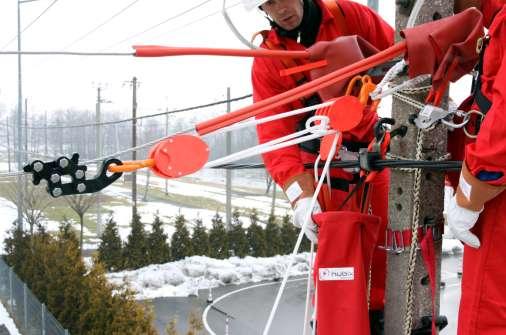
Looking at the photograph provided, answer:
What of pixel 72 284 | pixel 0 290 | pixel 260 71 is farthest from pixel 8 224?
pixel 260 71

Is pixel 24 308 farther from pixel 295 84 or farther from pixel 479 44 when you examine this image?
pixel 479 44

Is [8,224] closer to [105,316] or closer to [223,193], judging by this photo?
[223,193]

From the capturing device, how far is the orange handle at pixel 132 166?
1234mm

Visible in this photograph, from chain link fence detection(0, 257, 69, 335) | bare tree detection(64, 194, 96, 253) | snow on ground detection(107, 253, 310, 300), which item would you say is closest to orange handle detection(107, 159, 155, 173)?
chain link fence detection(0, 257, 69, 335)

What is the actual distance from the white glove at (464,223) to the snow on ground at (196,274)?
1334cm

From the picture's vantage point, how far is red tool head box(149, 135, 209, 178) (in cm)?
124

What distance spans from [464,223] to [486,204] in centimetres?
8

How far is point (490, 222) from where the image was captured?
1398 mm

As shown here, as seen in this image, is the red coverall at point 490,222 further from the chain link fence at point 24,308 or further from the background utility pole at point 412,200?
the chain link fence at point 24,308

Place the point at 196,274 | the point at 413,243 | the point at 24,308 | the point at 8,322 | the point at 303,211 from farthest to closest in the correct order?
the point at 196,274 < the point at 8,322 < the point at 24,308 < the point at 303,211 < the point at 413,243

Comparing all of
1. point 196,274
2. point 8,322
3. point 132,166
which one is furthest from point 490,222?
point 196,274

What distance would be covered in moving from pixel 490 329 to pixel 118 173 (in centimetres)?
102

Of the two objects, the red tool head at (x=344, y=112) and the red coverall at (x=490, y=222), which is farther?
the red tool head at (x=344, y=112)

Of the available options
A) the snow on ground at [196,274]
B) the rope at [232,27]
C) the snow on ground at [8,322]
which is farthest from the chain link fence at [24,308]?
the rope at [232,27]
